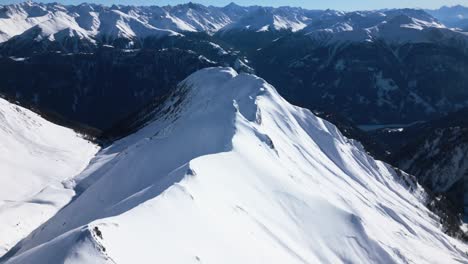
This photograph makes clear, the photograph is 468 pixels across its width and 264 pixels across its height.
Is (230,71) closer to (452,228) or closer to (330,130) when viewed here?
(330,130)

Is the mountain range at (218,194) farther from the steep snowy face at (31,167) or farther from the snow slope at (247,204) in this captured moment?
the steep snowy face at (31,167)

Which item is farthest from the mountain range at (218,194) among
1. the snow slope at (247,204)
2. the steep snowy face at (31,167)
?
the steep snowy face at (31,167)

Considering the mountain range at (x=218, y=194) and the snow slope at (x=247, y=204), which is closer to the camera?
the snow slope at (x=247, y=204)

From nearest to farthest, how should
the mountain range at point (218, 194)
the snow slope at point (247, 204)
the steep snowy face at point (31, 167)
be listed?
the snow slope at point (247, 204), the mountain range at point (218, 194), the steep snowy face at point (31, 167)

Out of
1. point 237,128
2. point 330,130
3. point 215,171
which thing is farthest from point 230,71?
point 215,171

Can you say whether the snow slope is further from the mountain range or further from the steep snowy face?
the steep snowy face
